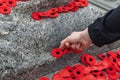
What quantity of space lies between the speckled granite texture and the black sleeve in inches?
15.6

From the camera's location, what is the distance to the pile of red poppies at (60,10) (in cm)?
178

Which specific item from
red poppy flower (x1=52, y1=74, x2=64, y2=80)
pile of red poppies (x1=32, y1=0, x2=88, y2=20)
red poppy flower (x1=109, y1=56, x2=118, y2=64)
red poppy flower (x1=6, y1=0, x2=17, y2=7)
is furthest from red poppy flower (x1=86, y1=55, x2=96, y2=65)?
red poppy flower (x1=6, y1=0, x2=17, y2=7)

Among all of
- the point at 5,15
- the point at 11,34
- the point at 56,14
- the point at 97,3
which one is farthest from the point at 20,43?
the point at 97,3

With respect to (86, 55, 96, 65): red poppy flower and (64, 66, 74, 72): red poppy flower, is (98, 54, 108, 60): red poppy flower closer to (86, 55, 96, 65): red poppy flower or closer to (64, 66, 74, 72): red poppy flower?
(86, 55, 96, 65): red poppy flower

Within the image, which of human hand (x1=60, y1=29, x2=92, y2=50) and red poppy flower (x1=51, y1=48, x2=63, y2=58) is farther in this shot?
red poppy flower (x1=51, y1=48, x2=63, y2=58)

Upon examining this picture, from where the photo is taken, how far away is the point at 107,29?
1.34 meters

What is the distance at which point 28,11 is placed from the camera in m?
1.79

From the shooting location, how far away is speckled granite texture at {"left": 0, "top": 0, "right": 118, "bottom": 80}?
1.58 meters

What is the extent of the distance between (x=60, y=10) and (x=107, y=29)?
0.57 m

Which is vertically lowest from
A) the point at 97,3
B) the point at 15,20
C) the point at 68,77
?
the point at 68,77

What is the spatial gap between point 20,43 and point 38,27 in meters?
0.15

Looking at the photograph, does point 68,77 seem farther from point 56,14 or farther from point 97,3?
point 97,3

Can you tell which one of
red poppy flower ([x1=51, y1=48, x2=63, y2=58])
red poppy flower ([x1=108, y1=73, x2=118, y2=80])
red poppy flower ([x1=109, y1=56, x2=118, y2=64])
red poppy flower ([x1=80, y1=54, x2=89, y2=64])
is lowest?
red poppy flower ([x1=108, y1=73, x2=118, y2=80])

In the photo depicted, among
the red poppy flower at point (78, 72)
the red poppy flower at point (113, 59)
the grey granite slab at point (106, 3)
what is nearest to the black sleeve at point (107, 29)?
the red poppy flower at point (78, 72)
